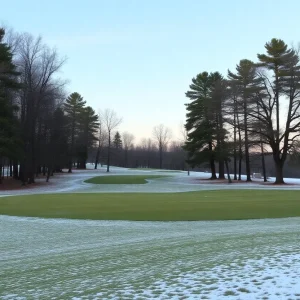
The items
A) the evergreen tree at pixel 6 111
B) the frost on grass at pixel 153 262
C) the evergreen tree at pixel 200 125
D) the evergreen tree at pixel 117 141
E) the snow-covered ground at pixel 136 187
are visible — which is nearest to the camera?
the frost on grass at pixel 153 262

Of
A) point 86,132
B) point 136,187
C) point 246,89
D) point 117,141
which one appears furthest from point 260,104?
point 117,141

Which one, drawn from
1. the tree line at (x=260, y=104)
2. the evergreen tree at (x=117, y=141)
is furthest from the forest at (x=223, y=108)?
the evergreen tree at (x=117, y=141)

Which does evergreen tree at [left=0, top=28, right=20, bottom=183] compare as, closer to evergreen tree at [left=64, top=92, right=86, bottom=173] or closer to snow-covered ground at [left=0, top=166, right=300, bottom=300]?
snow-covered ground at [left=0, top=166, right=300, bottom=300]

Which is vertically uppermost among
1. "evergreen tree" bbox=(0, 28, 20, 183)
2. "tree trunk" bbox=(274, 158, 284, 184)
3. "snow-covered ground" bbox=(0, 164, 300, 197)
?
"evergreen tree" bbox=(0, 28, 20, 183)

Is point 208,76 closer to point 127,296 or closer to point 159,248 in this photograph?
point 159,248

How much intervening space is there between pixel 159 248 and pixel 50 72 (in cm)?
4220

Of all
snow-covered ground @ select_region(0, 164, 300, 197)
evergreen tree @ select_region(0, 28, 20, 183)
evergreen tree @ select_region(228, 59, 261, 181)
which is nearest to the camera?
evergreen tree @ select_region(0, 28, 20, 183)

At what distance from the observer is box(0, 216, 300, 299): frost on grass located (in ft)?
18.5

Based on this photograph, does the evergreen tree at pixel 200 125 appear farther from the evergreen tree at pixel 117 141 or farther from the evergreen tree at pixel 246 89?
the evergreen tree at pixel 117 141

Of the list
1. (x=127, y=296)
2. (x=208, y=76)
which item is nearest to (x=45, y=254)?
(x=127, y=296)

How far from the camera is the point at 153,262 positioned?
784 centimetres

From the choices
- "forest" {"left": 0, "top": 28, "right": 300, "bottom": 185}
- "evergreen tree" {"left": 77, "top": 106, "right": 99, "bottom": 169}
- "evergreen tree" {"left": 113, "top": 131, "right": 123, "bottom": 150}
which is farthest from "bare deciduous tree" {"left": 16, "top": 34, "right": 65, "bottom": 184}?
"evergreen tree" {"left": 113, "top": 131, "right": 123, "bottom": 150}

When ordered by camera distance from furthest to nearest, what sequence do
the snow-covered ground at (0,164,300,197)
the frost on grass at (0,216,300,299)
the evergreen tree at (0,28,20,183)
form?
the snow-covered ground at (0,164,300,197)
the evergreen tree at (0,28,20,183)
the frost on grass at (0,216,300,299)

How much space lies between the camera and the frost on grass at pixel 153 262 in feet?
18.5
